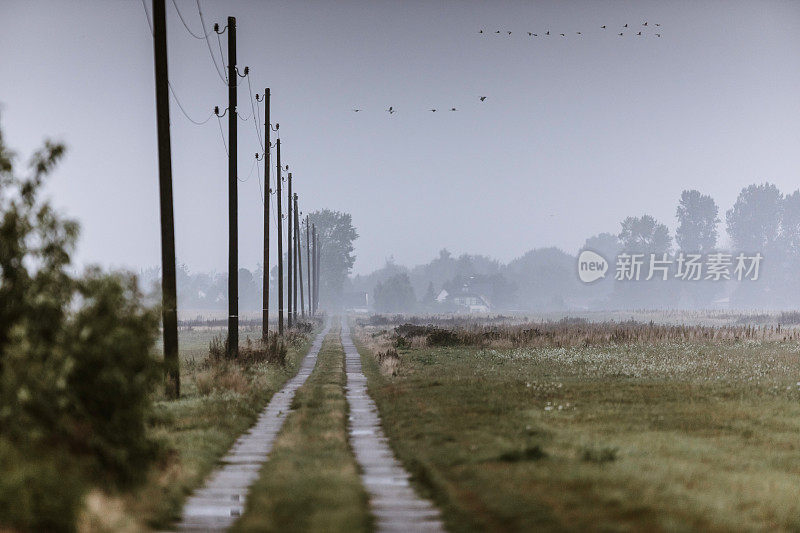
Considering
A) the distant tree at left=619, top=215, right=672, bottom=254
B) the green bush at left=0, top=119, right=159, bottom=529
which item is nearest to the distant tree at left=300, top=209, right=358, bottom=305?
the distant tree at left=619, top=215, right=672, bottom=254

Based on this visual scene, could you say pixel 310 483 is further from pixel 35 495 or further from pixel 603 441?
pixel 603 441

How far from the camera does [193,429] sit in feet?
53.3

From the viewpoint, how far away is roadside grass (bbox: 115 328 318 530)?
9.45 meters

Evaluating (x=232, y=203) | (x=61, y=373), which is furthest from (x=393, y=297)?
(x=61, y=373)

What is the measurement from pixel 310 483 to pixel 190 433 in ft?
16.1

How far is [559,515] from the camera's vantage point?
959cm

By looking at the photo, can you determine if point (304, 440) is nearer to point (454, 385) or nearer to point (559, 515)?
point (559, 515)

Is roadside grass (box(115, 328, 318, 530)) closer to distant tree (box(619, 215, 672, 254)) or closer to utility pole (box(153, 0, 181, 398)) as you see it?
utility pole (box(153, 0, 181, 398))

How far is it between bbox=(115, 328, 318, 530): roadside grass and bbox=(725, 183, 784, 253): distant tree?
158 m

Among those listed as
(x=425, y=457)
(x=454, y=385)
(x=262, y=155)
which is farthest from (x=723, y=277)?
(x=425, y=457)

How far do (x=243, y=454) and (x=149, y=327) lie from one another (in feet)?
14.7

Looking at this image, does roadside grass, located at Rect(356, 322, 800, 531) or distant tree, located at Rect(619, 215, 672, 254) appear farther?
distant tree, located at Rect(619, 215, 672, 254)

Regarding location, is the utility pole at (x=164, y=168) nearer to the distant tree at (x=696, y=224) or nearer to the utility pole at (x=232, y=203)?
the utility pole at (x=232, y=203)

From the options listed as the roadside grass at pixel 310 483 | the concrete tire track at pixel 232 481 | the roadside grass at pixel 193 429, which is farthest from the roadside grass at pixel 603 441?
the roadside grass at pixel 193 429
